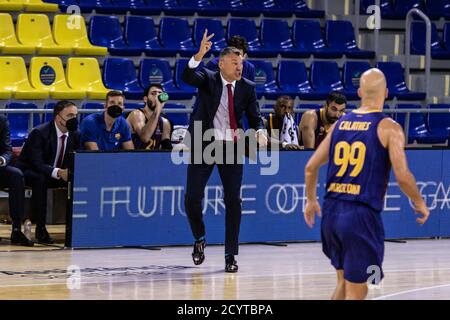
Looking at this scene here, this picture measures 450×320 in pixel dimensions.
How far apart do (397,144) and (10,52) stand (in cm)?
968

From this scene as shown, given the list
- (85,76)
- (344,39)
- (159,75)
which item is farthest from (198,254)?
(344,39)

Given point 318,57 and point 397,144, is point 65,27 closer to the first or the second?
point 318,57

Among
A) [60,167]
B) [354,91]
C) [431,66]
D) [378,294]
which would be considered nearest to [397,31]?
[431,66]

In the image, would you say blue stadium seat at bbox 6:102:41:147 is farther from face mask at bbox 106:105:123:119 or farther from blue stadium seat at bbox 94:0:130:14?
blue stadium seat at bbox 94:0:130:14

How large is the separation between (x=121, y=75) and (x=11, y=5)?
184 cm

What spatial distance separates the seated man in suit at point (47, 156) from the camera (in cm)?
1245

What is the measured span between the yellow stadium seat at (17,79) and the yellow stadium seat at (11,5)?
1.32 m

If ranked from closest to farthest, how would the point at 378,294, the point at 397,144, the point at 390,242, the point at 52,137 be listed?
the point at 397,144 < the point at 378,294 < the point at 52,137 < the point at 390,242

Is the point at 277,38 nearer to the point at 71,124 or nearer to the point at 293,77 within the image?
the point at 293,77

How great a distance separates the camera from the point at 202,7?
18.0 meters

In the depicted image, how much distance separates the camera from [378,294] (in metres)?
9.66

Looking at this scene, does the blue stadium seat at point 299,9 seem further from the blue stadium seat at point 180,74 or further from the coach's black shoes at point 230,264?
the coach's black shoes at point 230,264

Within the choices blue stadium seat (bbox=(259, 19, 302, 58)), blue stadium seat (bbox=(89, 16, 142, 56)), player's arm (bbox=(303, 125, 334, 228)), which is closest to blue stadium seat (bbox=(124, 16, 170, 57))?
blue stadium seat (bbox=(89, 16, 142, 56))

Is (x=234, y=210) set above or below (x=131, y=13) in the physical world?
below
